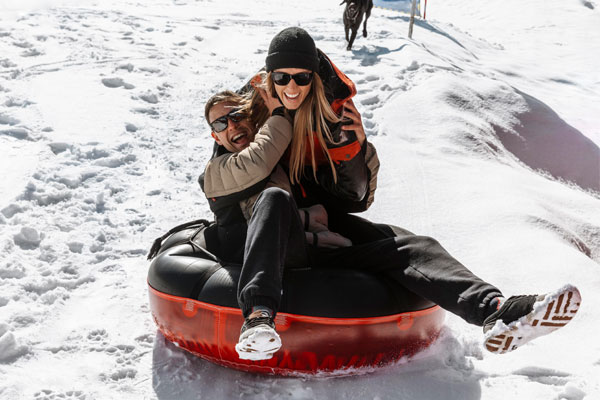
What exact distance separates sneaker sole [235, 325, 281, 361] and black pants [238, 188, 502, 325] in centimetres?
14

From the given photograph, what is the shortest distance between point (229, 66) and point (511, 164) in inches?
164

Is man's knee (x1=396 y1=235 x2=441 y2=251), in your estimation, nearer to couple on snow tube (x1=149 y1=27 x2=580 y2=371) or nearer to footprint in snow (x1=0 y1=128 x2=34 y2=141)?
couple on snow tube (x1=149 y1=27 x2=580 y2=371)

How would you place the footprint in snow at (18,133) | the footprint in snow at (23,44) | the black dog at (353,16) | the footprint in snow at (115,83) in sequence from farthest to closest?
the black dog at (353,16) → the footprint in snow at (23,44) → the footprint in snow at (115,83) → the footprint in snow at (18,133)

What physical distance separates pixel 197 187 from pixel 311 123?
2.27m

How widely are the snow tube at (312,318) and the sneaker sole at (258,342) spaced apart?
1.01 feet

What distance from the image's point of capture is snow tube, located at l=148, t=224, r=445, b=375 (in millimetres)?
2242

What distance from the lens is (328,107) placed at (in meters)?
2.52

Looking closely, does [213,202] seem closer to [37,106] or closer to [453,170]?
[453,170]

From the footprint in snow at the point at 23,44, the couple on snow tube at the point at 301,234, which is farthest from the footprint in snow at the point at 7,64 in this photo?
the couple on snow tube at the point at 301,234

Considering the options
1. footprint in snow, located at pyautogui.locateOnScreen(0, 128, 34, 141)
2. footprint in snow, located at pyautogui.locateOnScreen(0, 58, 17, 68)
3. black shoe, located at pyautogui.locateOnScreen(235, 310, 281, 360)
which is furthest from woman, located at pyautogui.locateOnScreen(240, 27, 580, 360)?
footprint in snow, located at pyautogui.locateOnScreen(0, 58, 17, 68)

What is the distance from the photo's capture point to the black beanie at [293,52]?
8.10ft

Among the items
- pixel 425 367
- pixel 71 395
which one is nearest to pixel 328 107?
pixel 425 367

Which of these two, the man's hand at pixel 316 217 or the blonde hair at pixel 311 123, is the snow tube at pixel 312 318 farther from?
the blonde hair at pixel 311 123

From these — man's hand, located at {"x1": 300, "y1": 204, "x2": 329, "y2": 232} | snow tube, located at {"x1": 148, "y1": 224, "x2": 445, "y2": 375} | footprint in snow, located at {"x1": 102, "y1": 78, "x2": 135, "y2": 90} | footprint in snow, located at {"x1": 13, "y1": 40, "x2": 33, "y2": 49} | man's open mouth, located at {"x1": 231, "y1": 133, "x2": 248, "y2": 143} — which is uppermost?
man's open mouth, located at {"x1": 231, "y1": 133, "x2": 248, "y2": 143}
